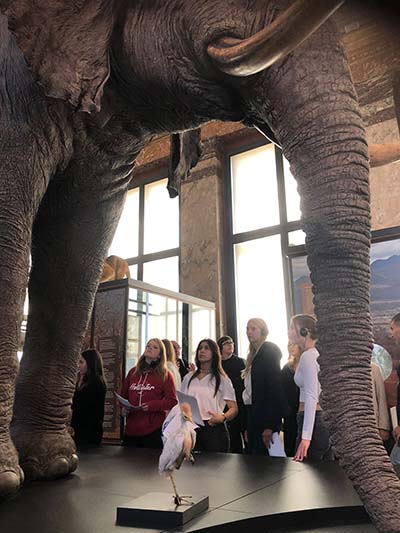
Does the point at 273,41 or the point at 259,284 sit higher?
the point at 259,284

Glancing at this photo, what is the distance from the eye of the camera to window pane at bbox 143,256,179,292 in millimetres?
10289

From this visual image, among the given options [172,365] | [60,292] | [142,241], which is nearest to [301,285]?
[172,365]

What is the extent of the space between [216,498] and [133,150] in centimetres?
133

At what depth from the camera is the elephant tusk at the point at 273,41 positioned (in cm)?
130

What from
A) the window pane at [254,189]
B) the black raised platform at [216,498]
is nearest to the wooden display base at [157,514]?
the black raised platform at [216,498]

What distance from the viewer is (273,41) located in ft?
4.51

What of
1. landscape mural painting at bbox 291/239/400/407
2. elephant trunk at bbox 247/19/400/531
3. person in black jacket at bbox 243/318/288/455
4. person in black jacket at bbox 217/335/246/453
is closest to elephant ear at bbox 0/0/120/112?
elephant trunk at bbox 247/19/400/531

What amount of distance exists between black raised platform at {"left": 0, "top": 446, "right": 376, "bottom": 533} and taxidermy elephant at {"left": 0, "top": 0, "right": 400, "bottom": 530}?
0.52ft

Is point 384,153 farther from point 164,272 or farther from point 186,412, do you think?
point 164,272

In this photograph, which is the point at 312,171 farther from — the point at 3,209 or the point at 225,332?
the point at 225,332

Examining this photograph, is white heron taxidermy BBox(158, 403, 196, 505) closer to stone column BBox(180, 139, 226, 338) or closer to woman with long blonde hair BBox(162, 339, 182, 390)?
woman with long blonde hair BBox(162, 339, 182, 390)

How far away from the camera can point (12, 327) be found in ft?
5.40

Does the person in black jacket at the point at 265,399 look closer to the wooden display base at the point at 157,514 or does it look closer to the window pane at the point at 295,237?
the wooden display base at the point at 157,514

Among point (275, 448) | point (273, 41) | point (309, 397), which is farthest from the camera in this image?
point (275, 448)
